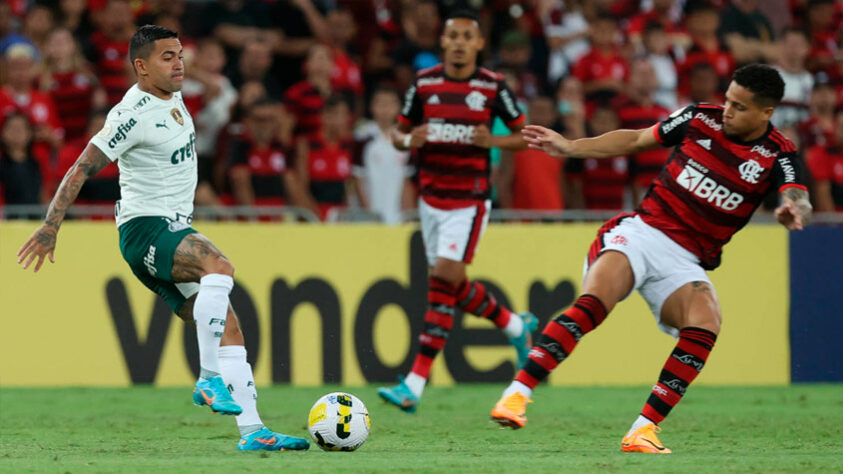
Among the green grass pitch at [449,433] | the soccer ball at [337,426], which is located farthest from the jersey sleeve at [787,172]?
the soccer ball at [337,426]

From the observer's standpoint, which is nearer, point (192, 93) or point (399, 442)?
point (399, 442)

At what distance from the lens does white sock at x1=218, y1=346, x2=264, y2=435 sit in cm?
713

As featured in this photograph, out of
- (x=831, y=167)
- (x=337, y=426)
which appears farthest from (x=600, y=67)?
(x=337, y=426)

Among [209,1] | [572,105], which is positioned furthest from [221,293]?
[209,1]

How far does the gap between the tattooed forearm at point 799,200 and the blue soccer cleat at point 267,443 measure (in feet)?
9.95

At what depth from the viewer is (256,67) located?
14.0 meters

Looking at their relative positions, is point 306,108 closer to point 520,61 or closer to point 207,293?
point 520,61

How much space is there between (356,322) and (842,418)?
450cm

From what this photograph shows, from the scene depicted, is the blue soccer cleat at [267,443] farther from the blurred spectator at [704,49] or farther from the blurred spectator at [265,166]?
the blurred spectator at [704,49]

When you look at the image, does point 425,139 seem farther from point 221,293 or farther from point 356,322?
point 221,293

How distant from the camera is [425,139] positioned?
9961mm

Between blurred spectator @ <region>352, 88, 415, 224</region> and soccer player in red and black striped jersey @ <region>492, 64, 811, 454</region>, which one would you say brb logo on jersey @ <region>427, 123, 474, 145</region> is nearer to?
soccer player in red and black striped jersey @ <region>492, 64, 811, 454</region>

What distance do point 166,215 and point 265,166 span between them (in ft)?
19.4

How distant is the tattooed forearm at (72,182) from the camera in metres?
6.95
